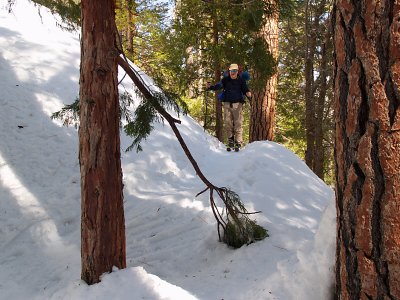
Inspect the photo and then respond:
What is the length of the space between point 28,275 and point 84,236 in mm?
1895

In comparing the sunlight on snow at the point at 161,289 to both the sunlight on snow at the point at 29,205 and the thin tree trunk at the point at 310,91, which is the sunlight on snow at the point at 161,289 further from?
the thin tree trunk at the point at 310,91

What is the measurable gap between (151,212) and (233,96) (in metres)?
3.95

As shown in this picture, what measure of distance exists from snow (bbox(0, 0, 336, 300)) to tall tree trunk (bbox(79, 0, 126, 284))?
32 centimetres

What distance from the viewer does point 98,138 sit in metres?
3.82

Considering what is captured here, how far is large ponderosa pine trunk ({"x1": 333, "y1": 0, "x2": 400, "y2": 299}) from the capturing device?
142 centimetres

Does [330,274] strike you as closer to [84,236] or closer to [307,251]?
[307,251]

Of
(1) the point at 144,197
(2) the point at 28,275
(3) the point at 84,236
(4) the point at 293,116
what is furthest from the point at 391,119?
(4) the point at 293,116

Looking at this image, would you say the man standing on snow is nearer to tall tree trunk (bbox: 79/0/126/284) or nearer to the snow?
the snow

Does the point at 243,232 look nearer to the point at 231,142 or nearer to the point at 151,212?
the point at 151,212

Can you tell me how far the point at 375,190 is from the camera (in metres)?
1.46

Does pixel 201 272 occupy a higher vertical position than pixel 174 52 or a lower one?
lower

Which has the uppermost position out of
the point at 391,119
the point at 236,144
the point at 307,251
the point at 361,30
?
the point at 361,30

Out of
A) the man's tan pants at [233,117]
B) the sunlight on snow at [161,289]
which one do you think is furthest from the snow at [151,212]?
the man's tan pants at [233,117]

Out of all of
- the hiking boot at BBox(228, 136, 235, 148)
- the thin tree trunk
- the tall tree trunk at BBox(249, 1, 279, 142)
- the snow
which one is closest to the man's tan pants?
the hiking boot at BBox(228, 136, 235, 148)
